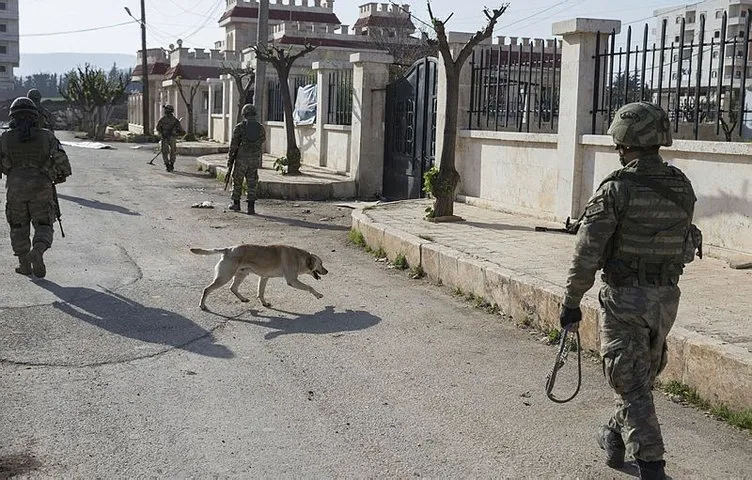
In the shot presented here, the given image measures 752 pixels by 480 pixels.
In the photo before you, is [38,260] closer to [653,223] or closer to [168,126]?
[653,223]

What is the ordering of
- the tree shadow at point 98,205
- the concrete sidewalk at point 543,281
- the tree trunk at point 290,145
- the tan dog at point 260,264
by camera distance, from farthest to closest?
the tree trunk at point 290,145
the tree shadow at point 98,205
the tan dog at point 260,264
the concrete sidewalk at point 543,281

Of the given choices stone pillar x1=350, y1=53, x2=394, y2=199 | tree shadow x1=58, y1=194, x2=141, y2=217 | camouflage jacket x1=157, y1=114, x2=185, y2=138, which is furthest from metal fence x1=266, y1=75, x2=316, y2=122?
tree shadow x1=58, y1=194, x2=141, y2=217

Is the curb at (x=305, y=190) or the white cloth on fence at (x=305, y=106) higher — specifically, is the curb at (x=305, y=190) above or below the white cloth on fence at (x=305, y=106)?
below

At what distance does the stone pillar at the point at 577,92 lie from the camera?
1001 centimetres

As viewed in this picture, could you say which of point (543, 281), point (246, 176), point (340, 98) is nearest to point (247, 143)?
point (246, 176)

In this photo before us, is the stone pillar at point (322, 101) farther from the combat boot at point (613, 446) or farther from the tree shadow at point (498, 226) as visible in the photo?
the combat boot at point (613, 446)

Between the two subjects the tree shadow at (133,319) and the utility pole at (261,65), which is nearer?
the tree shadow at (133,319)

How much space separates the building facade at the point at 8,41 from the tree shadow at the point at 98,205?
8582 centimetres

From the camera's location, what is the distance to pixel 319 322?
7.02 m

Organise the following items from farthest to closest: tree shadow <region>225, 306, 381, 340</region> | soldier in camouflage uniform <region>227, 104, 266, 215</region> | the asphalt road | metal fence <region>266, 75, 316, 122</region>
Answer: metal fence <region>266, 75, 316, 122</region> < soldier in camouflage uniform <region>227, 104, 266, 215</region> < tree shadow <region>225, 306, 381, 340</region> < the asphalt road

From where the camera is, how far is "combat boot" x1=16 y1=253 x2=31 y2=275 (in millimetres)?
8477

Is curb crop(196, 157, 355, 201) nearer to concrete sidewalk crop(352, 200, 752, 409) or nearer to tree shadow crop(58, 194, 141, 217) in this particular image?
tree shadow crop(58, 194, 141, 217)

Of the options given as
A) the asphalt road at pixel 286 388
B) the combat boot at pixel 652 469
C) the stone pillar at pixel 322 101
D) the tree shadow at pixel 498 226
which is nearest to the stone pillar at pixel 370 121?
the stone pillar at pixel 322 101

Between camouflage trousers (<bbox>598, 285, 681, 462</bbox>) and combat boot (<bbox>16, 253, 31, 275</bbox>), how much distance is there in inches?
247
